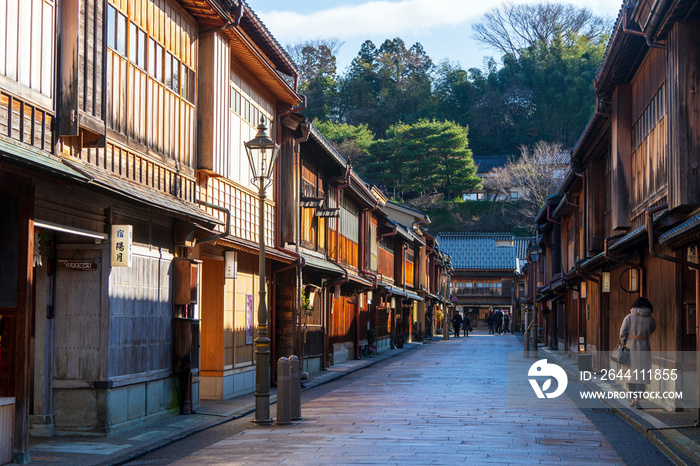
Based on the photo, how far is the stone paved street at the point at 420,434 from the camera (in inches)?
394

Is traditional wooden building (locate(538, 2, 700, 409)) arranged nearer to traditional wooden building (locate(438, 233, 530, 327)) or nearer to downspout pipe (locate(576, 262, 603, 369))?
downspout pipe (locate(576, 262, 603, 369))

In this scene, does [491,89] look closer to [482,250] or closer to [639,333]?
[482,250]

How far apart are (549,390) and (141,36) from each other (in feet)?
42.2

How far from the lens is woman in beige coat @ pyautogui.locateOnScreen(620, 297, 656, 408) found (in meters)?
15.0

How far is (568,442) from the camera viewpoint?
449 inches

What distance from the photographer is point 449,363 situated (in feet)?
99.9

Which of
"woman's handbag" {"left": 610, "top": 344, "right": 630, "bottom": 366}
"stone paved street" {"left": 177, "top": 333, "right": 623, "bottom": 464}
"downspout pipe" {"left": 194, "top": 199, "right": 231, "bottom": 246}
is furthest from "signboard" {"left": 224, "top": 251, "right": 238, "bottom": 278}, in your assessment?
"woman's handbag" {"left": 610, "top": 344, "right": 630, "bottom": 366}

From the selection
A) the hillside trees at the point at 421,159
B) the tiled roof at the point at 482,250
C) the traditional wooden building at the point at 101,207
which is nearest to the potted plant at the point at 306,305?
the traditional wooden building at the point at 101,207

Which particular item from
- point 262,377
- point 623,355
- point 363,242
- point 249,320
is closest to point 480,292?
point 363,242

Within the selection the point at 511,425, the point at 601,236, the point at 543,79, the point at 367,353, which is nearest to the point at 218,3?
the point at 511,425

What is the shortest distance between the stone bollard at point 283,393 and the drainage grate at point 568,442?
13.4 feet

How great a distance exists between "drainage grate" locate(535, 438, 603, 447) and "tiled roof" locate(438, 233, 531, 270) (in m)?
67.8

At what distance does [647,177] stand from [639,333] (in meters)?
3.36

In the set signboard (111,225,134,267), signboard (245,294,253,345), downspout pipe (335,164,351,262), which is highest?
downspout pipe (335,164,351,262)
